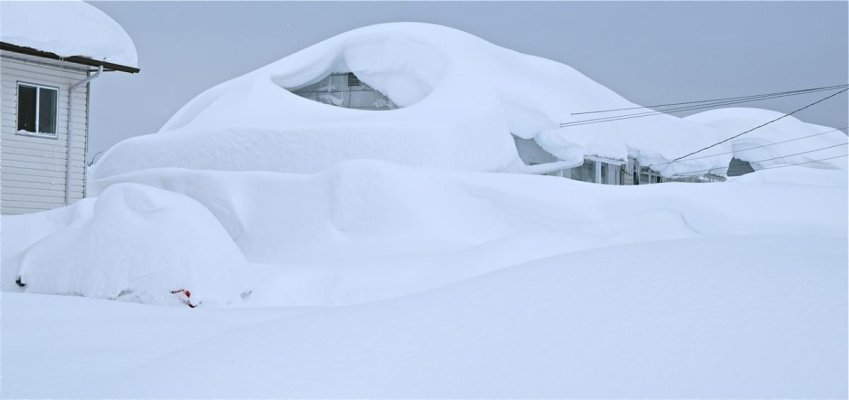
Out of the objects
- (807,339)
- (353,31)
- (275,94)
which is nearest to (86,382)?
(807,339)

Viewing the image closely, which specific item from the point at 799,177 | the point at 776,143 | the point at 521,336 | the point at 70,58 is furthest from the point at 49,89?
the point at 776,143

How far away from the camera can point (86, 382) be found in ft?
14.7

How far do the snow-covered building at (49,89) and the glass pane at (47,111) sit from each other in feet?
0.06

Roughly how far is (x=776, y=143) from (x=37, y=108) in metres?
35.0

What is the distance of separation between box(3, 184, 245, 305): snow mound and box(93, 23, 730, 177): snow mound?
9.27m

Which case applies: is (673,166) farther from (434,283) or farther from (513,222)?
(434,283)

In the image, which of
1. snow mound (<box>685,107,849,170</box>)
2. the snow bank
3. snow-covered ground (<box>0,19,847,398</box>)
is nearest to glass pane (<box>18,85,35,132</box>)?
snow-covered ground (<box>0,19,847,398</box>)

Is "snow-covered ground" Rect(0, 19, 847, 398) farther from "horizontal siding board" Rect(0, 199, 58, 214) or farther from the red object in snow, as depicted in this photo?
"horizontal siding board" Rect(0, 199, 58, 214)

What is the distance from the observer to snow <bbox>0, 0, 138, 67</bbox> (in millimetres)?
14086

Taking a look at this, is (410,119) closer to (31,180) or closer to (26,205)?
(31,180)

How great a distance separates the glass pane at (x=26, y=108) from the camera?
48.8ft

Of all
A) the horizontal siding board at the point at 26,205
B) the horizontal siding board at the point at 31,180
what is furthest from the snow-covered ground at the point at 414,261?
the horizontal siding board at the point at 31,180

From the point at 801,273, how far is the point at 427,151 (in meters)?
16.6

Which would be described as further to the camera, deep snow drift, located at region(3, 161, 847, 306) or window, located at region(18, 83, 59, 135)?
window, located at region(18, 83, 59, 135)
